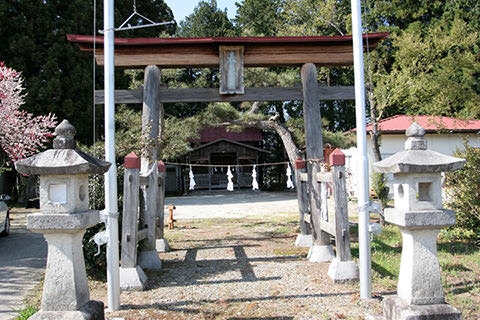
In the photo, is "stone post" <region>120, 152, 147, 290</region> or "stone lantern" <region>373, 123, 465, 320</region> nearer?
"stone lantern" <region>373, 123, 465, 320</region>

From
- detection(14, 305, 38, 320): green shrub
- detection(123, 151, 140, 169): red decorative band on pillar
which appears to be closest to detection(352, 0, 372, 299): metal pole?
detection(123, 151, 140, 169): red decorative band on pillar

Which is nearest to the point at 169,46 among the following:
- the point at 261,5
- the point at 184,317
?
the point at 184,317

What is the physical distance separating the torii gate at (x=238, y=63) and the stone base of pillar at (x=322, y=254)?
0.10m

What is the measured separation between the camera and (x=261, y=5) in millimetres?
28875

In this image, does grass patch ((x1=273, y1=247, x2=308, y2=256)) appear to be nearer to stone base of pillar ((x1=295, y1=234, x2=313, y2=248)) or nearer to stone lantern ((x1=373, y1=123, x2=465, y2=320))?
stone base of pillar ((x1=295, y1=234, x2=313, y2=248))

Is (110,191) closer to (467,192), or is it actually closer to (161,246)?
(161,246)

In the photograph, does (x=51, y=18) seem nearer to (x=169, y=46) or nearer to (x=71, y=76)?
(x=71, y=76)

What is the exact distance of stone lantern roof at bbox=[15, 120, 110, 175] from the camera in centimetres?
330

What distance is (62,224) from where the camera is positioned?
3.27 metres

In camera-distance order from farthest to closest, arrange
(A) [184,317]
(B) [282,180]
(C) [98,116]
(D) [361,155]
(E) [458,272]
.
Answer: (B) [282,180] < (C) [98,116] < (E) [458,272] < (D) [361,155] < (A) [184,317]

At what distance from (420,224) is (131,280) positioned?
389 cm

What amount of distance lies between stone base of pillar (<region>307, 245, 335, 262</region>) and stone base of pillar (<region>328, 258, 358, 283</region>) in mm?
1004

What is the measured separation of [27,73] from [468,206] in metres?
19.0

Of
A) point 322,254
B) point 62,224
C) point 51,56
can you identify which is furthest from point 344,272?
point 51,56
